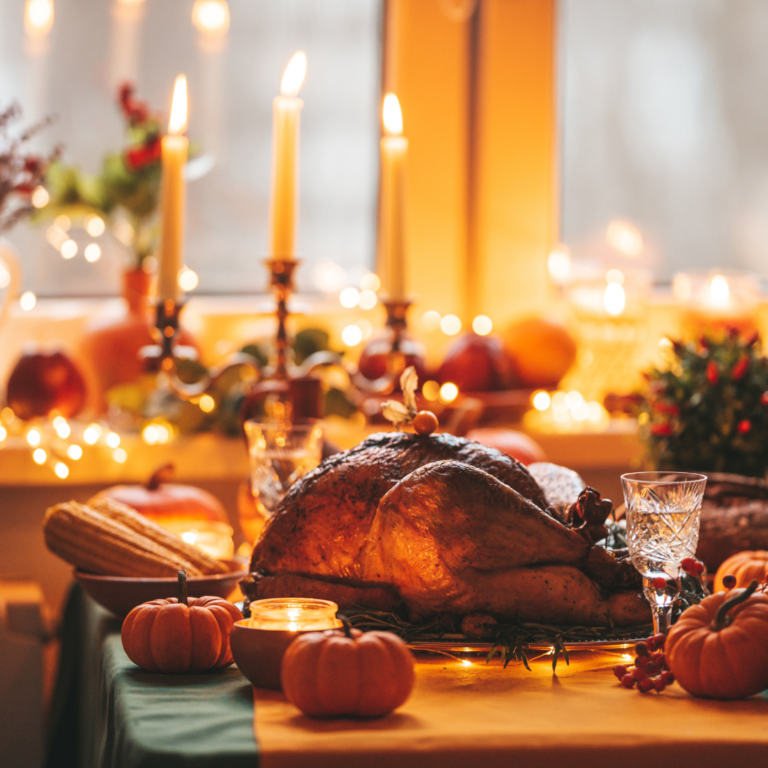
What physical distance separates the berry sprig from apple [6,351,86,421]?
1692 mm

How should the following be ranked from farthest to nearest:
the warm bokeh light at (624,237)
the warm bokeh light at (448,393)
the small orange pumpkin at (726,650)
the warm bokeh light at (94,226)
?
the warm bokeh light at (624,237) < the warm bokeh light at (94,226) < the warm bokeh light at (448,393) < the small orange pumpkin at (726,650)

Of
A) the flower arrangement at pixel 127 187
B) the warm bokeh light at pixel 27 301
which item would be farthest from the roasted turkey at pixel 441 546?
the warm bokeh light at pixel 27 301

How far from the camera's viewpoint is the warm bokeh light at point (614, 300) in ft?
9.70

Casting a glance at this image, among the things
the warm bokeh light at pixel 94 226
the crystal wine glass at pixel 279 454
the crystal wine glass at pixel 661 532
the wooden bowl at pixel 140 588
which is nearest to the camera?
the crystal wine glass at pixel 661 532

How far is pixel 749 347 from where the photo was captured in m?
1.90

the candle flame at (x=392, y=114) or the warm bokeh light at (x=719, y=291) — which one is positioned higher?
the candle flame at (x=392, y=114)

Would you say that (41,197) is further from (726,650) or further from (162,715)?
(726,650)

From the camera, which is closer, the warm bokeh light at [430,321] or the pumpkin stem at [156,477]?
the pumpkin stem at [156,477]

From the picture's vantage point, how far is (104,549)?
134 centimetres

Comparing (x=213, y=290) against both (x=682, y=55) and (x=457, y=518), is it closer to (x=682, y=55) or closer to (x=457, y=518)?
(x=682, y=55)

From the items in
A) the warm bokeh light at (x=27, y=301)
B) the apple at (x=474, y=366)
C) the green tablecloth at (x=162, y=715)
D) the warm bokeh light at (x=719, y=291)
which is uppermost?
the warm bokeh light at (x=719, y=291)

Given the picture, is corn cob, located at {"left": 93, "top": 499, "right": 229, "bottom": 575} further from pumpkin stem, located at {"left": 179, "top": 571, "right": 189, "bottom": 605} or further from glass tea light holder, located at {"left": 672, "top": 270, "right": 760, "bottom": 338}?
glass tea light holder, located at {"left": 672, "top": 270, "right": 760, "bottom": 338}

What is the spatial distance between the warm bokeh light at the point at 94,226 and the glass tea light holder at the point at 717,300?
5.55 feet

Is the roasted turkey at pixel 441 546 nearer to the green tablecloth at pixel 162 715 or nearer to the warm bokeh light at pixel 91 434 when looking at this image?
the green tablecloth at pixel 162 715
